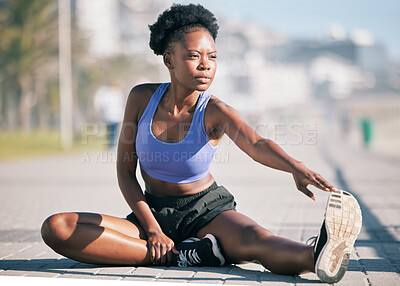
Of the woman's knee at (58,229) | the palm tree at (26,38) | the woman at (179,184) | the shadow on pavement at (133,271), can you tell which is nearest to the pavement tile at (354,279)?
the shadow on pavement at (133,271)

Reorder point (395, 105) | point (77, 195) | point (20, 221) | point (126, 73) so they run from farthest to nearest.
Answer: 1. point (395, 105)
2. point (126, 73)
3. point (77, 195)
4. point (20, 221)

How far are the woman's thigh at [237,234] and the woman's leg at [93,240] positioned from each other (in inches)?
16.1

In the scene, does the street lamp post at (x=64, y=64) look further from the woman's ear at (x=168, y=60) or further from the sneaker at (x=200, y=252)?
the sneaker at (x=200, y=252)

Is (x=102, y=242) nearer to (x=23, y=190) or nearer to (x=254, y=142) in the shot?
(x=254, y=142)

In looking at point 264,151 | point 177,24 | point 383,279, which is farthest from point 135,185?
point 383,279

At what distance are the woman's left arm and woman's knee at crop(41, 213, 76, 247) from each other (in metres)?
1.05

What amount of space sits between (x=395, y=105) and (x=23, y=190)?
298 feet

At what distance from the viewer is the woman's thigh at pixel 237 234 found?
355 cm

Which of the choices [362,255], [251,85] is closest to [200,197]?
[362,255]

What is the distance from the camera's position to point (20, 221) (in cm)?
620

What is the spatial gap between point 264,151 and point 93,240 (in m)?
1.11

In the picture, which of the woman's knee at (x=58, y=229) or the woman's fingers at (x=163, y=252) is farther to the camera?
the woman's fingers at (x=163, y=252)

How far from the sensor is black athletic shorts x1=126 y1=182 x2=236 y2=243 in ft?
12.3

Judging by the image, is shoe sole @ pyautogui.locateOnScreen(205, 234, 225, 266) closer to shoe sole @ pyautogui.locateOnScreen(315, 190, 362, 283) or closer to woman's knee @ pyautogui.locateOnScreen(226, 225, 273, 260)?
woman's knee @ pyautogui.locateOnScreen(226, 225, 273, 260)
